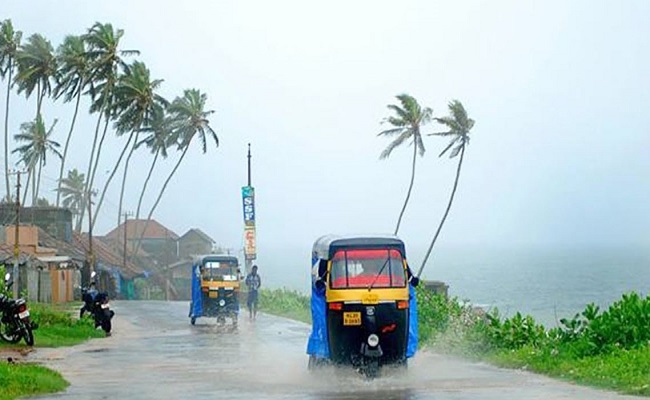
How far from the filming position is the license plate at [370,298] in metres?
17.1

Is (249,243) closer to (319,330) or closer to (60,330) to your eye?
(60,330)

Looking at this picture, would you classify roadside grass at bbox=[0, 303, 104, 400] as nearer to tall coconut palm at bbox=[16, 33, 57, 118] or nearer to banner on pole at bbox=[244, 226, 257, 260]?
banner on pole at bbox=[244, 226, 257, 260]

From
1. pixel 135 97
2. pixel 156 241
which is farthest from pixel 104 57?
pixel 156 241

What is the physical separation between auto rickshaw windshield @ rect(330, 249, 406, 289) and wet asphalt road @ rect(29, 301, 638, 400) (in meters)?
1.54

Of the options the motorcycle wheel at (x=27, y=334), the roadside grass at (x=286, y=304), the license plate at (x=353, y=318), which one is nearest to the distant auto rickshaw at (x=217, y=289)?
the roadside grass at (x=286, y=304)

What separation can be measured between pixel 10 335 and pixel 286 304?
20.6m

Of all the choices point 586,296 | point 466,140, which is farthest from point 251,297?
point 586,296

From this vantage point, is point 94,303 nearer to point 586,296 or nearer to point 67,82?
point 67,82

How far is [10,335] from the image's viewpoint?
81.4 feet

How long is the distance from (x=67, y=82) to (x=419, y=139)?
23981 millimetres

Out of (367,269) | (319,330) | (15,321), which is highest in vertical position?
(367,269)

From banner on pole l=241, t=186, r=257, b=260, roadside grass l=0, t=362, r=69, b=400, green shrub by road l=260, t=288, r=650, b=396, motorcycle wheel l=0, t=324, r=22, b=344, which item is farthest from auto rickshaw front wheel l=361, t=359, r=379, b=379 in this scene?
banner on pole l=241, t=186, r=257, b=260

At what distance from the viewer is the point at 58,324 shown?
29938 mm

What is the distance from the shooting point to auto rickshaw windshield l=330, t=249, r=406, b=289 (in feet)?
57.2
